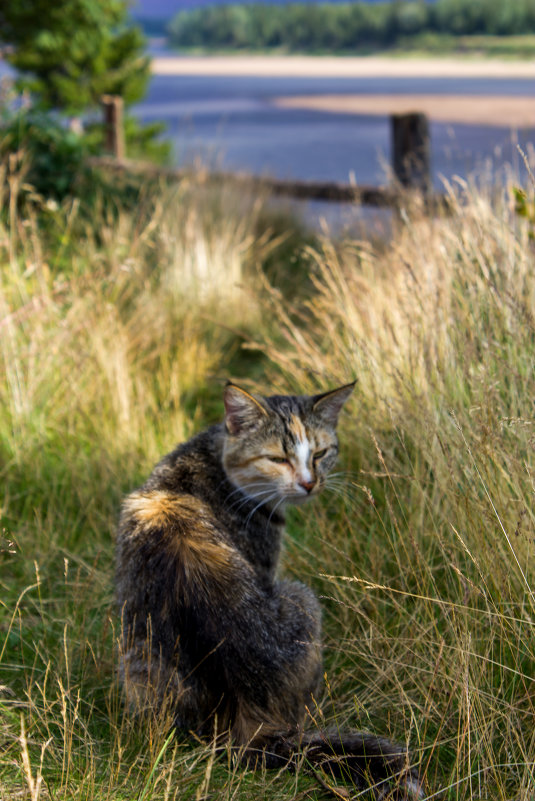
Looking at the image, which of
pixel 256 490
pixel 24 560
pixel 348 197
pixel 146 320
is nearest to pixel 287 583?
pixel 256 490

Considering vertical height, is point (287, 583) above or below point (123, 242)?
below

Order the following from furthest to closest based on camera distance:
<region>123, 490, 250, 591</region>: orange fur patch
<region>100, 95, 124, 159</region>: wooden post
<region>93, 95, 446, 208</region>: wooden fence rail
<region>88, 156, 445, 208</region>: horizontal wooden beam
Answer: <region>100, 95, 124, 159</region>: wooden post
<region>88, 156, 445, 208</region>: horizontal wooden beam
<region>93, 95, 446, 208</region>: wooden fence rail
<region>123, 490, 250, 591</region>: orange fur patch

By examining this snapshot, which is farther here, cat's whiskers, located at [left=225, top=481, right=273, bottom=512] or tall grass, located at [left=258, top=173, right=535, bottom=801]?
cat's whiskers, located at [left=225, top=481, right=273, bottom=512]

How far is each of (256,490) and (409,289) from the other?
4.50 feet

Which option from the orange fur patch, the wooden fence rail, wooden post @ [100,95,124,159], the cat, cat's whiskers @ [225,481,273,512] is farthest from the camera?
wooden post @ [100,95,124,159]

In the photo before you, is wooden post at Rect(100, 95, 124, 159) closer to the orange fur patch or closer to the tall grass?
the tall grass

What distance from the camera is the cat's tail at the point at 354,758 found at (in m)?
2.37

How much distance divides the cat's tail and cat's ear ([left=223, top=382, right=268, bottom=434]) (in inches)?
49.3

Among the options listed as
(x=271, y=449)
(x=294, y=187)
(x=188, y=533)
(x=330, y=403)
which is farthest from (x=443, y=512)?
(x=294, y=187)

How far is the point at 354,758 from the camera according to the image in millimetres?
2471

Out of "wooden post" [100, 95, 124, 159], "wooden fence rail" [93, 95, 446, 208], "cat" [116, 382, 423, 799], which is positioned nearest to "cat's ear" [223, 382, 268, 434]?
"cat" [116, 382, 423, 799]

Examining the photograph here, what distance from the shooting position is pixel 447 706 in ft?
8.41

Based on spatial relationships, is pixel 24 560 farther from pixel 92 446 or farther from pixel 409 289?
pixel 409 289

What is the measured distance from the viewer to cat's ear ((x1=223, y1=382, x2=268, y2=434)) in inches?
130
